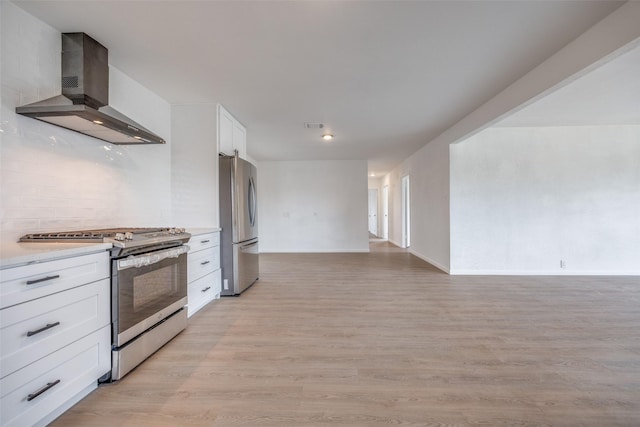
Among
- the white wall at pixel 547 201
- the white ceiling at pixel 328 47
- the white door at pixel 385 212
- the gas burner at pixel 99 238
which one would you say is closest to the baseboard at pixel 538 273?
the white wall at pixel 547 201

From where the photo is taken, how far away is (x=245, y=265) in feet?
12.8

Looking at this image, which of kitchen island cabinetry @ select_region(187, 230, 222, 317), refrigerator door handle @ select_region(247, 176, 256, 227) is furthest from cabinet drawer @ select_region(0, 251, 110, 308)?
refrigerator door handle @ select_region(247, 176, 256, 227)

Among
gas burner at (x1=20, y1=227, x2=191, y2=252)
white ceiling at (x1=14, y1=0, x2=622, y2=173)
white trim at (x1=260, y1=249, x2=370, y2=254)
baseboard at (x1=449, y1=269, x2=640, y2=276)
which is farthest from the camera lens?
white trim at (x1=260, y1=249, x2=370, y2=254)

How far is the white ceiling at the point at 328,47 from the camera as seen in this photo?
188cm

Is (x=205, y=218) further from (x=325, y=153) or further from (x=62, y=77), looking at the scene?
(x=325, y=153)

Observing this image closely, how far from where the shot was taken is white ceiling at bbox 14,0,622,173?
1879 mm

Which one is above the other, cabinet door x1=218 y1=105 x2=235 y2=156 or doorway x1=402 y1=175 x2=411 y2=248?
cabinet door x1=218 y1=105 x2=235 y2=156

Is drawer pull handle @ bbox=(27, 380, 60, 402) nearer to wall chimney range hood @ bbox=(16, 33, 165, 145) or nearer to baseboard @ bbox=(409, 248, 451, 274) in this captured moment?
wall chimney range hood @ bbox=(16, 33, 165, 145)

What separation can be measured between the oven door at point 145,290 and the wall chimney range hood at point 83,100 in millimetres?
1032

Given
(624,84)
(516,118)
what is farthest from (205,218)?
(624,84)

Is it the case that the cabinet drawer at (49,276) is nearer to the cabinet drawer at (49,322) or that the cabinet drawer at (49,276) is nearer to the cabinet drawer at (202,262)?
the cabinet drawer at (49,322)

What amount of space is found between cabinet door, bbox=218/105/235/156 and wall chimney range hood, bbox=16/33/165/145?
51.4 inches

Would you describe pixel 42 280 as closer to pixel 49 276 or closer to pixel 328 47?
pixel 49 276

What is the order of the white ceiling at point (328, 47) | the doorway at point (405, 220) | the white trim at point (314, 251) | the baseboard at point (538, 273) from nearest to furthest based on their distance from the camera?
the white ceiling at point (328, 47), the baseboard at point (538, 273), the white trim at point (314, 251), the doorway at point (405, 220)
